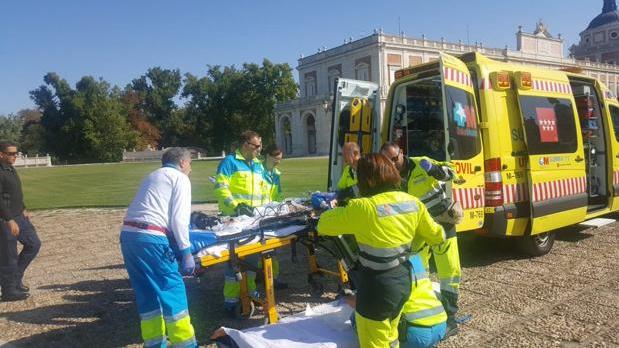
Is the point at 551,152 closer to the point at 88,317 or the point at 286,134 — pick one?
the point at 88,317

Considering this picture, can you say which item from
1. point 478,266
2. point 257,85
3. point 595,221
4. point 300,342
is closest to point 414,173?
point 300,342

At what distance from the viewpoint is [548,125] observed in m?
6.62

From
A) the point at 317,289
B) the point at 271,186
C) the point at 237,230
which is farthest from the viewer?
the point at 271,186

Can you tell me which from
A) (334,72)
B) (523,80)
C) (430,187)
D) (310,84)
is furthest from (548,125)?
(310,84)

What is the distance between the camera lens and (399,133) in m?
7.25

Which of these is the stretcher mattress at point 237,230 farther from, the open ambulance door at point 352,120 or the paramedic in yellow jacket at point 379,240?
the open ambulance door at point 352,120

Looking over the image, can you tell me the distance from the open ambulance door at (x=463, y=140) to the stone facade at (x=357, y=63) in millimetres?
49846

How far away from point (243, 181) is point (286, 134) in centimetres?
6574

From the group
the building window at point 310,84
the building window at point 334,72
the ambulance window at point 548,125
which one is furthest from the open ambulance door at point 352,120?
the building window at point 310,84

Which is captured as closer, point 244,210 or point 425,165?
point 425,165

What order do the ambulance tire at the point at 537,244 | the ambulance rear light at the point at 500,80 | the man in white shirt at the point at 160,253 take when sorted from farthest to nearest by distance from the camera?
the ambulance tire at the point at 537,244 → the ambulance rear light at the point at 500,80 → the man in white shirt at the point at 160,253

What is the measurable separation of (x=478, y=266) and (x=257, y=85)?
6788cm

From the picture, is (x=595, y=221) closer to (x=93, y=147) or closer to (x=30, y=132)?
(x=93, y=147)

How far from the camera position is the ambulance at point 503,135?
5.74 metres
